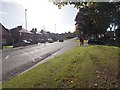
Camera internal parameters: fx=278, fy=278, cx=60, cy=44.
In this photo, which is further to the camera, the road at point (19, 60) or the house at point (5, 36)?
the house at point (5, 36)

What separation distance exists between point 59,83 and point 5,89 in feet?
6.21

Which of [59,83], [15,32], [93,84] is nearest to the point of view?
[93,84]

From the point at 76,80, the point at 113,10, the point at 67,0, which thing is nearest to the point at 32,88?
the point at 76,80

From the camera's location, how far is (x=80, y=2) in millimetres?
12820

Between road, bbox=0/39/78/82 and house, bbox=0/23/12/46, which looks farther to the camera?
house, bbox=0/23/12/46

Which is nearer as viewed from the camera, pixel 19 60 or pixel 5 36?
pixel 19 60

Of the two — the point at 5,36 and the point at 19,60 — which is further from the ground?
the point at 5,36

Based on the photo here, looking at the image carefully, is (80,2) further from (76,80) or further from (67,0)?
(76,80)

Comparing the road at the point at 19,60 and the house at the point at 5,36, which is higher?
the house at the point at 5,36

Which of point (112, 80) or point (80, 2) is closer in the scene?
point (112, 80)

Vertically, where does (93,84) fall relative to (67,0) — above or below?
below

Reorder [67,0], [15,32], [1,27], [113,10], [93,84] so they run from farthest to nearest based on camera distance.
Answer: [15,32]
[1,27]
[113,10]
[67,0]
[93,84]

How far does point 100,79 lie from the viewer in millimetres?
9891

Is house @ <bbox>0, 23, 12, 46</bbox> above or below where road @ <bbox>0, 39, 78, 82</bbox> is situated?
above
